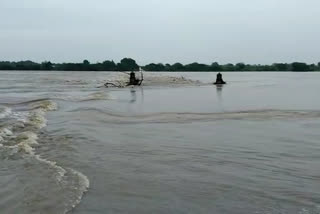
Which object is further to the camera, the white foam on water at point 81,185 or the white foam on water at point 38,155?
the white foam on water at point 38,155

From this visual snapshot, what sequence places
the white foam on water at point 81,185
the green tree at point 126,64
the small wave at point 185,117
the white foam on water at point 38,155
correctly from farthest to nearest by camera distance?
1. the green tree at point 126,64
2. the small wave at point 185,117
3. the white foam on water at point 38,155
4. the white foam on water at point 81,185

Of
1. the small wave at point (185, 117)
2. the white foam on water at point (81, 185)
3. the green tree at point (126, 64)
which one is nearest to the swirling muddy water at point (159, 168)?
the white foam on water at point (81, 185)

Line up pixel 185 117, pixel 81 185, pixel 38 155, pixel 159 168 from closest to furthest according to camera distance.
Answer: pixel 81 185, pixel 159 168, pixel 38 155, pixel 185 117

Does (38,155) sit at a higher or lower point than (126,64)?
higher

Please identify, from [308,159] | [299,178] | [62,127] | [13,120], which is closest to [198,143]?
[308,159]

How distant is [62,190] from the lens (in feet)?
24.0

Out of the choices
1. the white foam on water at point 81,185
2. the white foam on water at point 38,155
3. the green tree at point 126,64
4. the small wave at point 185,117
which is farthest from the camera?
the green tree at point 126,64

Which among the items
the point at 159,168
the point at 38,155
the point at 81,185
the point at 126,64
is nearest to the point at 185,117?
the point at 38,155

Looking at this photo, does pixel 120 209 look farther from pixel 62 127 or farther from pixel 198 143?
pixel 62 127

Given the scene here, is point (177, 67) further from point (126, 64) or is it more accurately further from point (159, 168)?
point (159, 168)

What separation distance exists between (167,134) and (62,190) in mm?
7271

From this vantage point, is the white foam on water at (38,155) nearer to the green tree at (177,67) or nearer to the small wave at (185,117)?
the small wave at (185,117)

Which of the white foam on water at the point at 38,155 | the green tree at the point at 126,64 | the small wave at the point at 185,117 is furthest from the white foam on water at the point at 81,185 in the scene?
the green tree at the point at 126,64

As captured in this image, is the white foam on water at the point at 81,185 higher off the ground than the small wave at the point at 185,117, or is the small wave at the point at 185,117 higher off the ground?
the white foam on water at the point at 81,185
